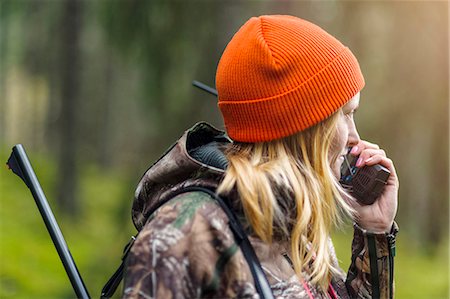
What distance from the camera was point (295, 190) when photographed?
2021 millimetres

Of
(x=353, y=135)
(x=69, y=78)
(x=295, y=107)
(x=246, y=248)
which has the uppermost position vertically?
(x=295, y=107)

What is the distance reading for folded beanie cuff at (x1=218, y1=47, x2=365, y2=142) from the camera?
6.97ft

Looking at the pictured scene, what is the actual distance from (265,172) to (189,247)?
0.35m

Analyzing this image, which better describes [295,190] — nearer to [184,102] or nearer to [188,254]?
[188,254]

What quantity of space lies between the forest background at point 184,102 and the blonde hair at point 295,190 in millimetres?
5259

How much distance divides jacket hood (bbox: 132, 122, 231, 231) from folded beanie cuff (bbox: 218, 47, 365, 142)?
0.43ft

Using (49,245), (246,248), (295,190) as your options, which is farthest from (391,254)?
(49,245)

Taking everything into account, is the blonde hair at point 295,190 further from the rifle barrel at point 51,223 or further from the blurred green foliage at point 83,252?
the blurred green foliage at point 83,252

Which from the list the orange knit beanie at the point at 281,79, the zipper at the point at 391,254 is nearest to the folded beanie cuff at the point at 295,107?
the orange knit beanie at the point at 281,79

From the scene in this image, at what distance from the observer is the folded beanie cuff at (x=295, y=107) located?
83.7 inches

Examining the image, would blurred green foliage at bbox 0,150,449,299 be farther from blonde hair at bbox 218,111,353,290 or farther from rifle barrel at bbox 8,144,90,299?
blonde hair at bbox 218,111,353,290

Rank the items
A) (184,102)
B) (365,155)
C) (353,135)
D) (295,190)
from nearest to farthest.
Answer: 1. (295,190)
2. (353,135)
3. (365,155)
4. (184,102)

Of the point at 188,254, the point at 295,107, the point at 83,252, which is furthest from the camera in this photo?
the point at 83,252

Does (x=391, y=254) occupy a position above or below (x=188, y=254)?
below
